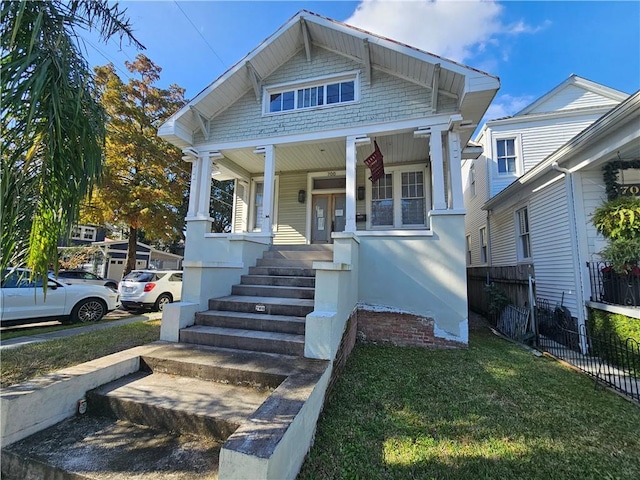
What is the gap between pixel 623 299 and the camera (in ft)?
16.8

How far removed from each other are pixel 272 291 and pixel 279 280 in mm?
356

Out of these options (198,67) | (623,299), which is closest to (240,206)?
(198,67)

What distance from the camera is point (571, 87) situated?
11.6 m

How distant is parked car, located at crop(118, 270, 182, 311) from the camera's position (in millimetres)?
9641

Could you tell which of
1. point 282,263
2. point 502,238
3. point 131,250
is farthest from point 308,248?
point 131,250

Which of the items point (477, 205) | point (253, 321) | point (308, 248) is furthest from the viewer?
point (477, 205)

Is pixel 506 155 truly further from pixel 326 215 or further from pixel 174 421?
pixel 174 421

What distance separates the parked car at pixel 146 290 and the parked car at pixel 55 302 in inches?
49.2

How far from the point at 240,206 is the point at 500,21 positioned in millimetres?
8834

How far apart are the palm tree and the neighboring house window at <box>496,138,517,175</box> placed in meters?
12.4

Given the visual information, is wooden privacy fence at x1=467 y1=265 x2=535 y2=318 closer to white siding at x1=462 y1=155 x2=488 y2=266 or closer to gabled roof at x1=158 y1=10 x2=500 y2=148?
white siding at x1=462 y1=155 x2=488 y2=266

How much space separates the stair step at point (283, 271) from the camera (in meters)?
5.58

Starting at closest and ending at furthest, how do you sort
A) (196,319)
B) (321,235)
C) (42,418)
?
(42,418)
(196,319)
(321,235)

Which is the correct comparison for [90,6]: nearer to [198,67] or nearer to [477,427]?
[477,427]
